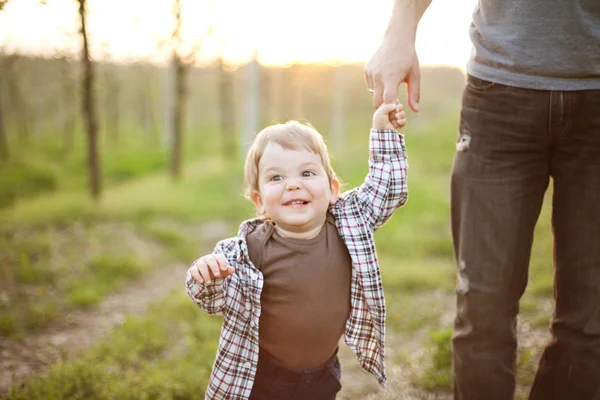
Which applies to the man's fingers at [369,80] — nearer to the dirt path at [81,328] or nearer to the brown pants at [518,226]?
the brown pants at [518,226]

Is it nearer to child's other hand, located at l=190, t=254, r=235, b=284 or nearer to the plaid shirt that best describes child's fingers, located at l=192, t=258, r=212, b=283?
child's other hand, located at l=190, t=254, r=235, b=284

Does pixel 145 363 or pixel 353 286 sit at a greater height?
pixel 353 286

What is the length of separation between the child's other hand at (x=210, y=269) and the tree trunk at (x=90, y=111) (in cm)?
532

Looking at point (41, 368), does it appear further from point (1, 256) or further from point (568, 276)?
point (568, 276)

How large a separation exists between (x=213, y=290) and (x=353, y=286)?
538mm

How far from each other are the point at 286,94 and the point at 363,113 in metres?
8.76

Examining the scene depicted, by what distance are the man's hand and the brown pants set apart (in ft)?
0.71

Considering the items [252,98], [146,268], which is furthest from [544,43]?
[252,98]

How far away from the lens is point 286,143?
1.84 m

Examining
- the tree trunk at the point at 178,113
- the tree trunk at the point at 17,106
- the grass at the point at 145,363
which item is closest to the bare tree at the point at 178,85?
the tree trunk at the point at 178,113

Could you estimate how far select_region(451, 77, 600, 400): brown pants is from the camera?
64.1 inches

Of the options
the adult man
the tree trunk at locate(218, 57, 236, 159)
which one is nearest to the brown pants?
the adult man

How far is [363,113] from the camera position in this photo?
36.7 meters

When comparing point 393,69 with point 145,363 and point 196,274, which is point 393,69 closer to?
point 196,274
